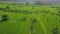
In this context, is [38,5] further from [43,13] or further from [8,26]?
[8,26]

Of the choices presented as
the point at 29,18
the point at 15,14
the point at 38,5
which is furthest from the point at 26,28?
the point at 38,5

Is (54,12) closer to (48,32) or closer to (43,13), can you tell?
(43,13)

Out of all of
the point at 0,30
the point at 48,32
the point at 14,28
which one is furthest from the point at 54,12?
the point at 0,30

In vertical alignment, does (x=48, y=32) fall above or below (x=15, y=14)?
below

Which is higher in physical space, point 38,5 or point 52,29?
point 38,5

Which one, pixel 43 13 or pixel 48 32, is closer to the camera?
pixel 48 32

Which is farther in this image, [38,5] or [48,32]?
[38,5]

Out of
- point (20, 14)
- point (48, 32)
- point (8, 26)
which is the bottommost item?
point (48, 32)
